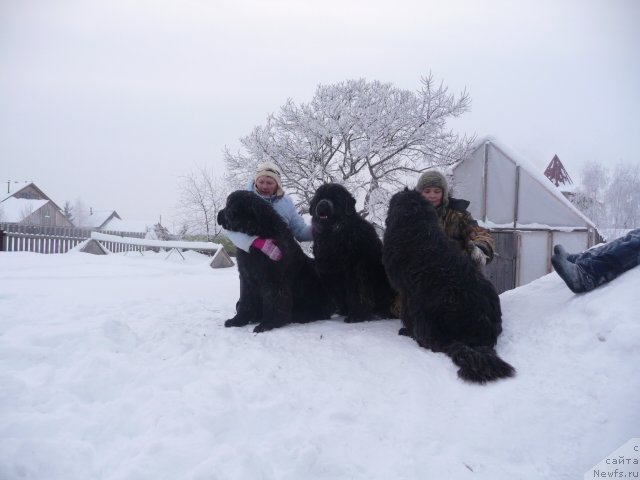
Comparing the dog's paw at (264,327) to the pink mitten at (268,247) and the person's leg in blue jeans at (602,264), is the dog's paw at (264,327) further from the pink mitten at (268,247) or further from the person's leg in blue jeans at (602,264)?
the person's leg in blue jeans at (602,264)

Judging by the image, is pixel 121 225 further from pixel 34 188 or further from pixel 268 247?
pixel 268 247

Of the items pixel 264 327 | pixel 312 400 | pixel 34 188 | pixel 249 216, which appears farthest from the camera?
pixel 34 188

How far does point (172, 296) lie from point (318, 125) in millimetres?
8940

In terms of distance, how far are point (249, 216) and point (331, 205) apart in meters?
0.83

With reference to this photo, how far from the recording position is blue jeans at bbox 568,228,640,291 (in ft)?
9.53

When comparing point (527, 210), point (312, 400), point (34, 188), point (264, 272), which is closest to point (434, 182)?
point (264, 272)

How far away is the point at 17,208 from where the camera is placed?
32.2 meters

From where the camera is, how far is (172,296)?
4.95 meters

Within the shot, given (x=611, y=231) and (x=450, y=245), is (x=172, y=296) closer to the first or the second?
(x=450, y=245)

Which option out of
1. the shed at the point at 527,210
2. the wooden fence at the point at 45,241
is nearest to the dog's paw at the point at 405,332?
the shed at the point at 527,210

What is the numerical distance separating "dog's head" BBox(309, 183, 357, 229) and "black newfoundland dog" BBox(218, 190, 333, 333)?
0.37m

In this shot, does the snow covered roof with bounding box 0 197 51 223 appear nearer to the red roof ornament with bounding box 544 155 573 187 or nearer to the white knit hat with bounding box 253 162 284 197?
the white knit hat with bounding box 253 162 284 197

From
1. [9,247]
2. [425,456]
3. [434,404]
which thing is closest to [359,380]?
[434,404]

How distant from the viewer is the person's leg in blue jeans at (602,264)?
2908mm
